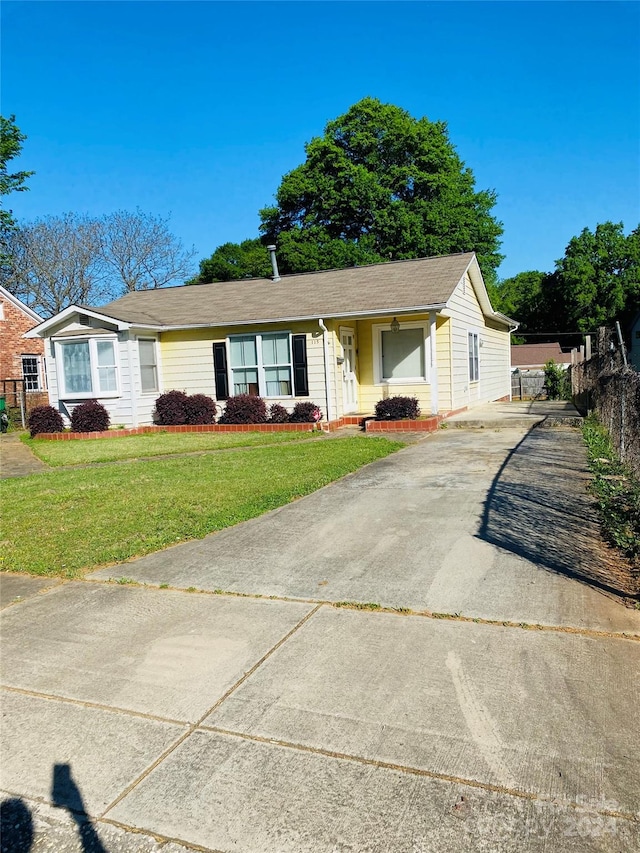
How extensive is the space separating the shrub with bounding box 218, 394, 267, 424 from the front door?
6.93 feet

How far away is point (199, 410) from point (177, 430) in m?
0.77

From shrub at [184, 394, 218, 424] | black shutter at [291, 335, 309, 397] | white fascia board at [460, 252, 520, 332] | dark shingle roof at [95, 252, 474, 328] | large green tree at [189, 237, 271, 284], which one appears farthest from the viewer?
large green tree at [189, 237, 271, 284]

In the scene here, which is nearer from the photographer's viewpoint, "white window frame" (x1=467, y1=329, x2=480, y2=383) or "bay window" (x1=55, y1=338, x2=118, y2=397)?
"bay window" (x1=55, y1=338, x2=118, y2=397)

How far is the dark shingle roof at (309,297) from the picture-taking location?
1574 centimetres

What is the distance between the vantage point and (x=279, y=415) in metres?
16.2

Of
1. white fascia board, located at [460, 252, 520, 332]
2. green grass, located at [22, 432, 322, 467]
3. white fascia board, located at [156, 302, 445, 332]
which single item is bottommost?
green grass, located at [22, 432, 322, 467]

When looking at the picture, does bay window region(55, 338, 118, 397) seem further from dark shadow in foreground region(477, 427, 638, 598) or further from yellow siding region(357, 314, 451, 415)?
dark shadow in foreground region(477, 427, 638, 598)

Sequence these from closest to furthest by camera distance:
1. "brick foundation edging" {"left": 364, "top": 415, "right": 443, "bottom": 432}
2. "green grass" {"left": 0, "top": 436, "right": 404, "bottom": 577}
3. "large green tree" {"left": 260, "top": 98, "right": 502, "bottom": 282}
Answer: "green grass" {"left": 0, "top": 436, "right": 404, "bottom": 577}
"brick foundation edging" {"left": 364, "top": 415, "right": 443, "bottom": 432}
"large green tree" {"left": 260, "top": 98, "right": 502, "bottom": 282}

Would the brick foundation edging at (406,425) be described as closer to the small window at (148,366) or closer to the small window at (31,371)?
the small window at (148,366)

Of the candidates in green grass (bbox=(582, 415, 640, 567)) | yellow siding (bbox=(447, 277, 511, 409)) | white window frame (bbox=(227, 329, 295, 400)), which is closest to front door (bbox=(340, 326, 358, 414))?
white window frame (bbox=(227, 329, 295, 400))

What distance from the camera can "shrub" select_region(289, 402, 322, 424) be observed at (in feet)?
52.1

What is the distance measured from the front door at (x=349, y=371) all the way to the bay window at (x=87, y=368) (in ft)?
19.5

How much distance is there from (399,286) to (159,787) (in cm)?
1521

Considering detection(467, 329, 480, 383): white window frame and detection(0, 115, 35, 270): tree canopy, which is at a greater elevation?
detection(0, 115, 35, 270): tree canopy
